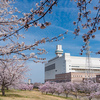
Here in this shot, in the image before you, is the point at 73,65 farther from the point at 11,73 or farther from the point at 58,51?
the point at 11,73

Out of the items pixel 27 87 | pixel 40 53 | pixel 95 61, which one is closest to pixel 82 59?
pixel 95 61

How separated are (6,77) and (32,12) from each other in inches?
683

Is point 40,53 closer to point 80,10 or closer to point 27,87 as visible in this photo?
point 80,10

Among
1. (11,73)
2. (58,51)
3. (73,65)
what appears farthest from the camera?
(58,51)

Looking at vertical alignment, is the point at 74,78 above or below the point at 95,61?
below

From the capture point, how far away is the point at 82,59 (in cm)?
8519

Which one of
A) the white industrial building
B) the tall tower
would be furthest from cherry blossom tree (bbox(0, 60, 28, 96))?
the tall tower

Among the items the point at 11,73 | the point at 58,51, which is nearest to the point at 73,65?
the point at 58,51

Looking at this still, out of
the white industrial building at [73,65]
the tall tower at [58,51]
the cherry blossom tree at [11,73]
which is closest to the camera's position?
the cherry blossom tree at [11,73]

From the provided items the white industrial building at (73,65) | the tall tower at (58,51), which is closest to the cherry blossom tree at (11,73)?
the white industrial building at (73,65)

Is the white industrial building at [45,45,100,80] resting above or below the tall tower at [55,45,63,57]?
below

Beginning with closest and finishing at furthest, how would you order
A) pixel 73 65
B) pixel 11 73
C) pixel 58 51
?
pixel 11 73
pixel 73 65
pixel 58 51

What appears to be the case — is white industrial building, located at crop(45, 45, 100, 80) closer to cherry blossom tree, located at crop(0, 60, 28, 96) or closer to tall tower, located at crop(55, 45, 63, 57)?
tall tower, located at crop(55, 45, 63, 57)

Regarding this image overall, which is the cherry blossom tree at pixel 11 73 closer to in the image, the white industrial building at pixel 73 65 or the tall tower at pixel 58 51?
the white industrial building at pixel 73 65
